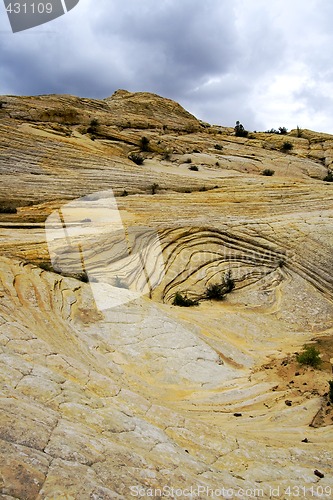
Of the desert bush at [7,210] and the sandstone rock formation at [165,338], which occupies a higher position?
the desert bush at [7,210]

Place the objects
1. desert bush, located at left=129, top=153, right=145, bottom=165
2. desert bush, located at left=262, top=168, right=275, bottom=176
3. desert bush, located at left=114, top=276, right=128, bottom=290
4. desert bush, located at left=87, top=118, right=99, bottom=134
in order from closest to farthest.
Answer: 1. desert bush, located at left=114, top=276, right=128, bottom=290
2. desert bush, located at left=129, top=153, right=145, bottom=165
3. desert bush, located at left=87, top=118, right=99, bottom=134
4. desert bush, located at left=262, top=168, right=275, bottom=176

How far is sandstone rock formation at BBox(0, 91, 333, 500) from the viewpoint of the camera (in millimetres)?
3461

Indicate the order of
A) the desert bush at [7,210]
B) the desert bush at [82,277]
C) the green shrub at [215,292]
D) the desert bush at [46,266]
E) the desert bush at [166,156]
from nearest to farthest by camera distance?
the desert bush at [46,266], the desert bush at [82,277], the green shrub at [215,292], the desert bush at [7,210], the desert bush at [166,156]

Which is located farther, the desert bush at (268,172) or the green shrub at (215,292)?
the desert bush at (268,172)

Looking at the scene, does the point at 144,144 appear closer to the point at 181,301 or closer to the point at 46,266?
the point at 181,301

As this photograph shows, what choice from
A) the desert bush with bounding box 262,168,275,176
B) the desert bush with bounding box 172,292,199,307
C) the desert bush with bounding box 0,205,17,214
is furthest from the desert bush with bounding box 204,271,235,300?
the desert bush with bounding box 262,168,275,176

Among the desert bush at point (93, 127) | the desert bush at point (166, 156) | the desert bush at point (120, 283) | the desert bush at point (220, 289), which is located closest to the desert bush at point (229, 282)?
the desert bush at point (220, 289)

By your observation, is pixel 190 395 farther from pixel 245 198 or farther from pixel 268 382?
pixel 245 198

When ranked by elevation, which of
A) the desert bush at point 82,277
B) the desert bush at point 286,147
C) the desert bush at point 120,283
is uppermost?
the desert bush at point 286,147

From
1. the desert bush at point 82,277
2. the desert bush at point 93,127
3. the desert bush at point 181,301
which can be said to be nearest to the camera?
the desert bush at point 82,277

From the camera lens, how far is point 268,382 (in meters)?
8.11

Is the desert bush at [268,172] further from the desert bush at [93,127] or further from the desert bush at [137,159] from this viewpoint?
the desert bush at [93,127]

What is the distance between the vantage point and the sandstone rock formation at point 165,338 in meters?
3.46

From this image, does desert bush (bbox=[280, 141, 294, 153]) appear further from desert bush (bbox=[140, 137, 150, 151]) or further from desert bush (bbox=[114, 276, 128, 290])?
desert bush (bbox=[114, 276, 128, 290])
